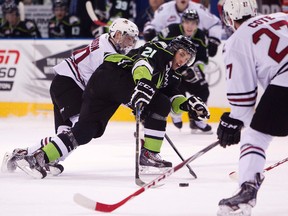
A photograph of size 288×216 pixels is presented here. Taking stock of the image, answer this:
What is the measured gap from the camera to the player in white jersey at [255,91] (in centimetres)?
368

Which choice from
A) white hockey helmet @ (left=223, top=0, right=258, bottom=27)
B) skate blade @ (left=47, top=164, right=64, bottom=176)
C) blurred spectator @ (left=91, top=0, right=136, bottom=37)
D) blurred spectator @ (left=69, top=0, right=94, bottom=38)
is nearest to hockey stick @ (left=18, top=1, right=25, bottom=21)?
blurred spectator @ (left=69, top=0, right=94, bottom=38)

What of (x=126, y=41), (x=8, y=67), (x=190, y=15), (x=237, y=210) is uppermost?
(x=126, y=41)

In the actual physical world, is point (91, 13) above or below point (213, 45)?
below

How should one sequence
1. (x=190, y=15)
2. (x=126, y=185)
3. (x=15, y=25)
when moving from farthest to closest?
1. (x=15, y=25)
2. (x=190, y=15)
3. (x=126, y=185)

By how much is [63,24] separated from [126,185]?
541 centimetres

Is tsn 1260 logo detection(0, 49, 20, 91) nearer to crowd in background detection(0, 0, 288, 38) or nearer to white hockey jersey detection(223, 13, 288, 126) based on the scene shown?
crowd in background detection(0, 0, 288, 38)

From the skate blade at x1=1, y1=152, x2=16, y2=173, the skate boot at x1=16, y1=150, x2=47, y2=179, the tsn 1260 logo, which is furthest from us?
the tsn 1260 logo

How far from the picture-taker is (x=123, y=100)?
5.05 metres

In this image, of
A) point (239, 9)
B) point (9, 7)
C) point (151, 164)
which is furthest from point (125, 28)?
point (9, 7)

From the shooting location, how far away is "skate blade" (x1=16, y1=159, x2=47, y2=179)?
5.01 meters

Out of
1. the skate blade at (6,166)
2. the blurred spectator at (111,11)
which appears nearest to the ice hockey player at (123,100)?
the skate blade at (6,166)

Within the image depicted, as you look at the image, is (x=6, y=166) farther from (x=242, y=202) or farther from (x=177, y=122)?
(x=177, y=122)

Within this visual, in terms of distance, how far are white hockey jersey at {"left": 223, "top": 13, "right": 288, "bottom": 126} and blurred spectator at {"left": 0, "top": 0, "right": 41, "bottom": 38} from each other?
20.7 feet

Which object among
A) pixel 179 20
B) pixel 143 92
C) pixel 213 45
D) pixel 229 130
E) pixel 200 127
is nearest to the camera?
pixel 229 130
